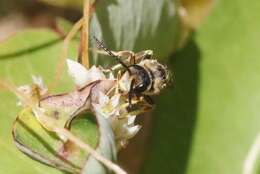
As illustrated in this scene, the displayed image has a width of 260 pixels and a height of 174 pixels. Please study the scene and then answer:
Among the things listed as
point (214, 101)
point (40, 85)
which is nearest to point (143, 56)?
point (40, 85)

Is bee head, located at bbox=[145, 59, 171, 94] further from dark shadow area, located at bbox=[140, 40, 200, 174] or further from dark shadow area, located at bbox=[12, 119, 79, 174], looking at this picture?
dark shadow area, located at bbox=[140, 40, 200, 174]

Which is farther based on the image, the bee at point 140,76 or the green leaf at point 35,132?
the bee at point 140,76

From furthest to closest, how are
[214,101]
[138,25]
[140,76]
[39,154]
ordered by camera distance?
[214,101]
[138,25]
[140,76]
[39,154]

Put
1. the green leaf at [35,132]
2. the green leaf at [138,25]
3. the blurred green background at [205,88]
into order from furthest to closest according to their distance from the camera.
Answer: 1. the blurred green background at [205,88]
2. the green leaf at [138,25]
3. the green leaf at [35,132]

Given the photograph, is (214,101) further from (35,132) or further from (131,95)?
(35,132)

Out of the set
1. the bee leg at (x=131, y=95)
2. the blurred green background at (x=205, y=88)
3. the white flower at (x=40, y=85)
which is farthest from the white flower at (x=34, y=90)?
the blurred green background at (x=205, y=88)

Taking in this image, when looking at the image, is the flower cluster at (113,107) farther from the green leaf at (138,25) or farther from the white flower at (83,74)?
the green leaf at (138,25)

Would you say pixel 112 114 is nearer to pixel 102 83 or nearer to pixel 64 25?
pixel 102 83
